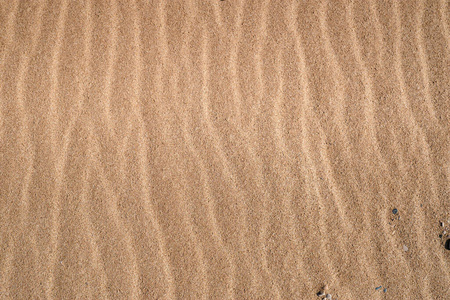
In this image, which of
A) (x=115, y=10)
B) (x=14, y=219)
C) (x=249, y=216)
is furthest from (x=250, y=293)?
(x=115, y=10)

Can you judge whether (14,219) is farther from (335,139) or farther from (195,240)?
(335,139)

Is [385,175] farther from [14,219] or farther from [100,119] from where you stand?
[14,219]

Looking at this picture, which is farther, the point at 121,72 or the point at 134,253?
the point at 121,72

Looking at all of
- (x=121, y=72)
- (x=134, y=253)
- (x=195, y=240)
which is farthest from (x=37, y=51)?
(x=195, y=240)

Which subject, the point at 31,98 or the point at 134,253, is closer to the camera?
the point at 134,253

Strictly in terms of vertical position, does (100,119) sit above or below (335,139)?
above

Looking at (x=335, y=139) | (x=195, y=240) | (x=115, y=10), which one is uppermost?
(x=115, y=10)
